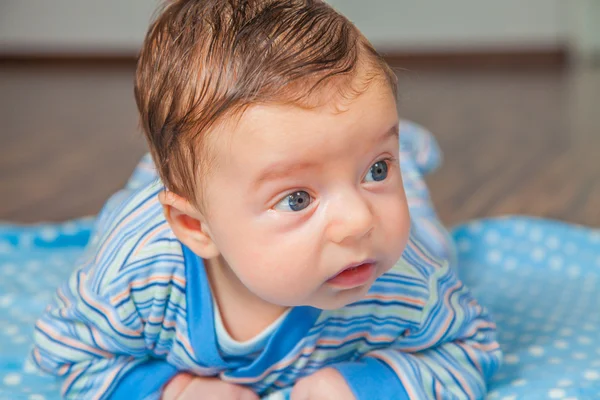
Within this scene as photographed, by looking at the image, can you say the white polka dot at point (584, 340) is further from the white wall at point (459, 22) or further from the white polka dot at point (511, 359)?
the white wall at point (459, 22)

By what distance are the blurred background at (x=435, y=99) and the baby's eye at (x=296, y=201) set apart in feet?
0.48

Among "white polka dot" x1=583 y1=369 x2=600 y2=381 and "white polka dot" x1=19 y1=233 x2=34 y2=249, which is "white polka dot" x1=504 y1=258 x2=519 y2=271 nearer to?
"white polka dot" x1=583 y1=369 x2=600 y2=381

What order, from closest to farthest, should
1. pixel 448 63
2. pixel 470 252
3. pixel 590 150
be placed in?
pixel 470 252
pixel 590 150
pixel 448 63

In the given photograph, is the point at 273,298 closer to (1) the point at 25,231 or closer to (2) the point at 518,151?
(1) the point at 25,231

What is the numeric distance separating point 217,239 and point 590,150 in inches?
61.9

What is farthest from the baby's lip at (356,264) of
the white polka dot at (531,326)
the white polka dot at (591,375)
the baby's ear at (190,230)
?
the white polka dot at (531,326)

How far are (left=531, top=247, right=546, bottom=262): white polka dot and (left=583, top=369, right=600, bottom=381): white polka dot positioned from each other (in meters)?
0.40

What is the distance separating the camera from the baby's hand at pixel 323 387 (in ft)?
2.68

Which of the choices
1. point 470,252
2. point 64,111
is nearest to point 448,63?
point 64,111

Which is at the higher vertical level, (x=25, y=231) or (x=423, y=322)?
(x=25, y=231)

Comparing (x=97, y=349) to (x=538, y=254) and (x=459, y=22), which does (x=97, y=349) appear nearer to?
(x=538, y=254)

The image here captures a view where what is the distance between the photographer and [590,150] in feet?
7.02

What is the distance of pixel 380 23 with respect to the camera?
3816mm

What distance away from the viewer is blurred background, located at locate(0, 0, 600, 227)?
1.84 m
